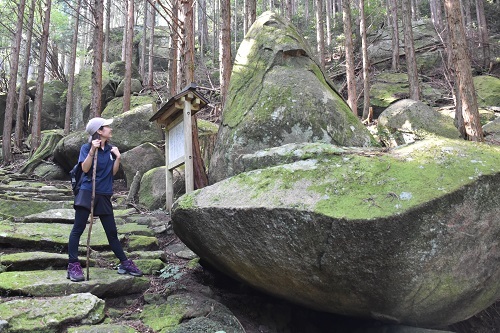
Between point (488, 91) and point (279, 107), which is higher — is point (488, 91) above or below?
above

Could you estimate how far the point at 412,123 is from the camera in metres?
10.2

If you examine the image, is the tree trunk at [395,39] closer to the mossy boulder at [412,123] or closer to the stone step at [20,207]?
the mossy boulder at [412,123]

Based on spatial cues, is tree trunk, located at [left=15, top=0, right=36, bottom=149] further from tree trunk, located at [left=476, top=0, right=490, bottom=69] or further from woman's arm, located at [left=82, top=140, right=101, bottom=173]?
tree trunk, located at [left=476, top=0, right=490, bottom=69]

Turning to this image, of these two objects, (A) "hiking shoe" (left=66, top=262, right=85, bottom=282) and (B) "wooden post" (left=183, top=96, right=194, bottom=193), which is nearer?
(A) "hiking shoe" (left=66, top=262, right=85, bottom=282)

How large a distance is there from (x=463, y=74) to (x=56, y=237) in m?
7.39

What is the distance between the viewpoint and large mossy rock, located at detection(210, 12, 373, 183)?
5652 millimetres

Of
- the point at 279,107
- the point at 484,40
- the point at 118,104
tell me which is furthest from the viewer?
the point at 484,40

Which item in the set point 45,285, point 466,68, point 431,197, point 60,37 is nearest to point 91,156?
point 45,285

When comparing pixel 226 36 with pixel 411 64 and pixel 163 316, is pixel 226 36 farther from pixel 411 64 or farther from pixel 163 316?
pixel 411 64

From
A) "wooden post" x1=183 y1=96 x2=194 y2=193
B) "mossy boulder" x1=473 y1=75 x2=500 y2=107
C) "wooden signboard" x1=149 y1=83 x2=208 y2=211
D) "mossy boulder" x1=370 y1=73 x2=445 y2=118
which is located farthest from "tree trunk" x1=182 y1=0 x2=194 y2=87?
"mossy boulder" x1=473 y1=75 x2=500 y2=107

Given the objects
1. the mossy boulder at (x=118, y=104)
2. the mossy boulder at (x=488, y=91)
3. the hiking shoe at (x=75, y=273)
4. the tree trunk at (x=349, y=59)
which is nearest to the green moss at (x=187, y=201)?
the hiking shoe at (x=75, y=273)

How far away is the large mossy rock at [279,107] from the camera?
5652mm

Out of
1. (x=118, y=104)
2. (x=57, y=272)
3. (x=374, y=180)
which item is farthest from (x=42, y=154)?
(x=374, y=180)

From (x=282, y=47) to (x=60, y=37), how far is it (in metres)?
32.0
